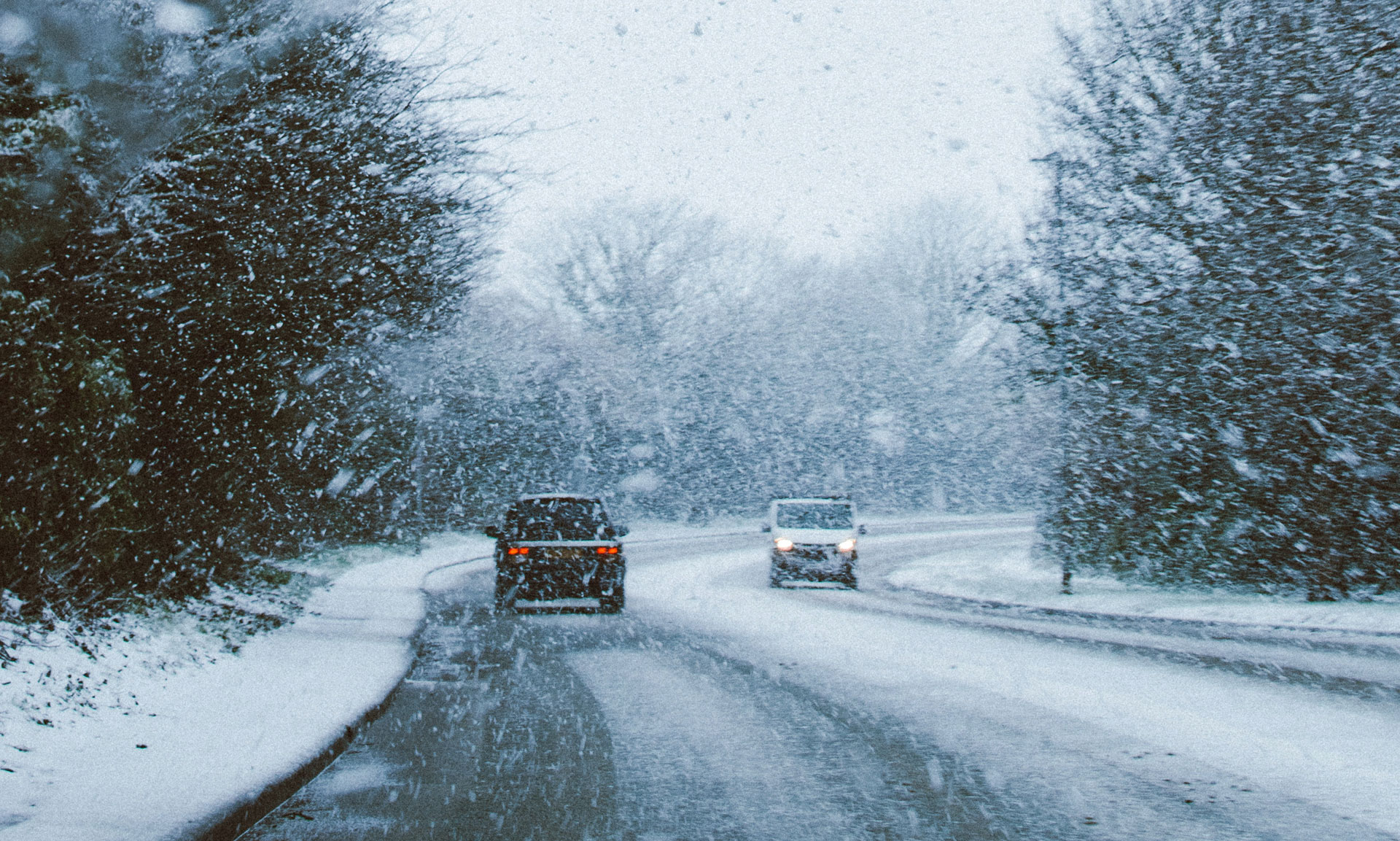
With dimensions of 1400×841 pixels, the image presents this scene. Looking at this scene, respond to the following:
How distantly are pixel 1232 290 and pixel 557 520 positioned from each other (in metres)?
10.4

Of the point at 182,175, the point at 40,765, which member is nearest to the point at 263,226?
the point at 182,175

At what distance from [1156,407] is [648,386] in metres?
30.9

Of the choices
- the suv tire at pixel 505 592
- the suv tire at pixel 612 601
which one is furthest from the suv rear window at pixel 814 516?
the suv tire at pixel 505 592

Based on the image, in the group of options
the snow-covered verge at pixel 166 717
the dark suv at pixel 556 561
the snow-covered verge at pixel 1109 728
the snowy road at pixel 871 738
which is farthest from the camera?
the dark suv at pixel 556 561

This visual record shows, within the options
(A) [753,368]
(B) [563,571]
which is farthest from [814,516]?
(A) [753,368]

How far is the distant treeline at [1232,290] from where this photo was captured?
56.4 ft

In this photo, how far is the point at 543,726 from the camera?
903 cm

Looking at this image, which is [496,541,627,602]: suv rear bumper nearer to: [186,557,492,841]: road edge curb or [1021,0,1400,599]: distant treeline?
[186,557,492,841]: road edge curb

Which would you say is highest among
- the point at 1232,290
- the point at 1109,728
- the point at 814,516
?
the point at 1232,290

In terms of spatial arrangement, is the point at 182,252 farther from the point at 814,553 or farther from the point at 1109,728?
the point at 814,553

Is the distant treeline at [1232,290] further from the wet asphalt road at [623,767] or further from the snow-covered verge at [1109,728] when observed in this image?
the wet asphalt road at [623,767]

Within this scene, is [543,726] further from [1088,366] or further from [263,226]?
[1088,366]

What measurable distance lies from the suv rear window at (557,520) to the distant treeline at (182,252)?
10.7 ft

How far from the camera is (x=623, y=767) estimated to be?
24.9 ft
